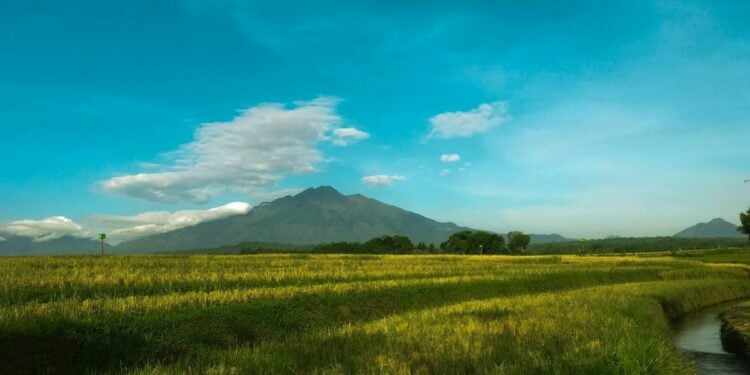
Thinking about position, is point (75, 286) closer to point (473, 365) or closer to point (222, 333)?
point (222, 333)

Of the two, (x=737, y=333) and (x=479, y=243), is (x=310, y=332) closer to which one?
(x=737, y=333)

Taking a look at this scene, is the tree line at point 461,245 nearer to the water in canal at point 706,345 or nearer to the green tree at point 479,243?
the green tree at point 479,243

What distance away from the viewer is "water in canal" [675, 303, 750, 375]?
1688cm

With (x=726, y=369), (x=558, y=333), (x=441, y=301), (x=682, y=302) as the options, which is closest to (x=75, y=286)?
(x=441, y=301)

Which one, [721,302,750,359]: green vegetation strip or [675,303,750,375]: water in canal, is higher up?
[721,302,750,359]: green vegetation strip

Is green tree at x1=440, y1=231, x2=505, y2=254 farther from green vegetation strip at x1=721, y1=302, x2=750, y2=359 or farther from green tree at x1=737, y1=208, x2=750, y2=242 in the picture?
green vegetation strip at x1=721, y1=302, x2=750, y2=359

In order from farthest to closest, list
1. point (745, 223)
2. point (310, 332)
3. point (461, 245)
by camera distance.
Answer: point (461, 245)
point (745, 223)
point (310, 332)

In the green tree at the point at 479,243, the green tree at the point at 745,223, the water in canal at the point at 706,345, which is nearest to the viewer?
the water in canal at the point at 706,345

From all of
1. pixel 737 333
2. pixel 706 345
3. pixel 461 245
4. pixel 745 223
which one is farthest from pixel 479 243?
pixel 737 333

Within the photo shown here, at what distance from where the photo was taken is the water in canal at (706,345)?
55.4 feet

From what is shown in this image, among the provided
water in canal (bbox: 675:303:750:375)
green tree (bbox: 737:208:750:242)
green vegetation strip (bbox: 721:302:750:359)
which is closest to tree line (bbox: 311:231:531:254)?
green tree (bbox: 737:208:750:242)

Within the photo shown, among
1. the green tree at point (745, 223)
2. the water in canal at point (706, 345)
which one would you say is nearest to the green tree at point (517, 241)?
the green tree at point (745, 223)

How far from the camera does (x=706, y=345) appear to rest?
21078mm

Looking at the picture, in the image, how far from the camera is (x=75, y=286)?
21.4 m
